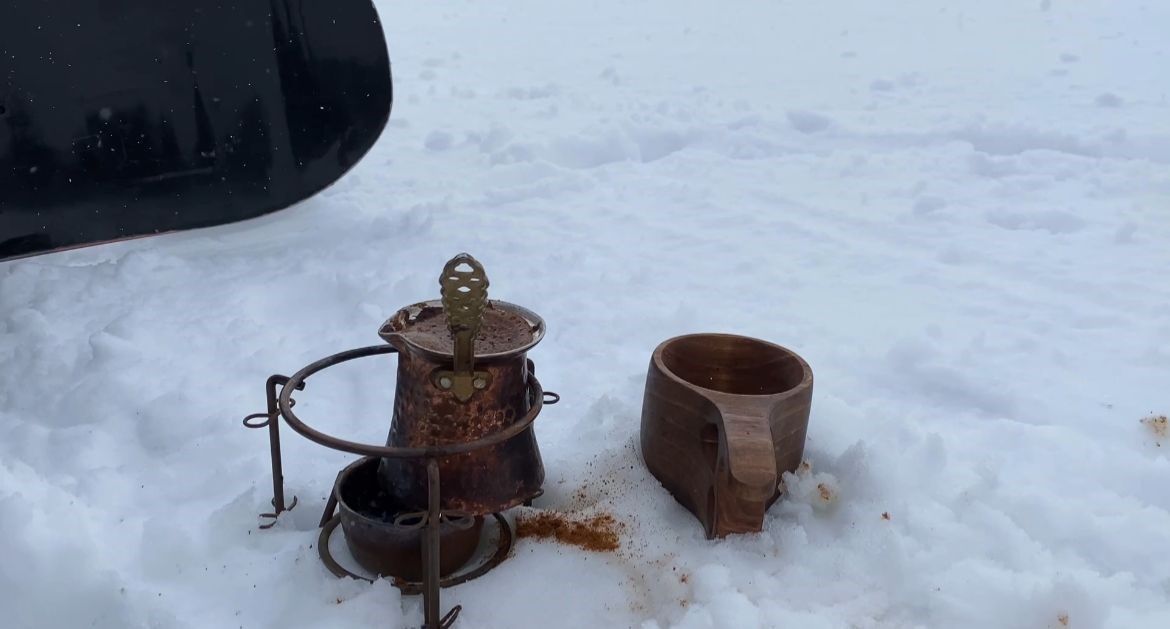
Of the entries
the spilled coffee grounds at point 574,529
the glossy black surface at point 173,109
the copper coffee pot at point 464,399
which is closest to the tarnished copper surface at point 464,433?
the copper coffee pot at point 464,399

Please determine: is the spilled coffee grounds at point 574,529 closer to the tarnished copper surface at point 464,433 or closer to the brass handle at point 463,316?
Result: the tarnished copper surface at point 464,433

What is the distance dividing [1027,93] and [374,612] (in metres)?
4.71

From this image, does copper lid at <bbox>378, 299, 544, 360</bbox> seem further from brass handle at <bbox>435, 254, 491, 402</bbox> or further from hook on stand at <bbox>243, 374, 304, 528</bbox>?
hook on stand at <bbox>243, 374, 304, 528</bbox>

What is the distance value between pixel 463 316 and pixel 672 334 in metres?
1.15

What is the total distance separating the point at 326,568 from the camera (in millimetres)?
1513

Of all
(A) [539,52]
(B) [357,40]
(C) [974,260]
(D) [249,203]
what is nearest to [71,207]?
(D) [249,203]

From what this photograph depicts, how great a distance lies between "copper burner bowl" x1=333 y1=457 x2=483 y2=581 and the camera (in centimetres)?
146

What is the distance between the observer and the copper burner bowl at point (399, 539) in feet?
4.77

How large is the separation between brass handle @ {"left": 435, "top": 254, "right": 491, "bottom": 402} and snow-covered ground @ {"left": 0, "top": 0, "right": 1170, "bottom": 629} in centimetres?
34

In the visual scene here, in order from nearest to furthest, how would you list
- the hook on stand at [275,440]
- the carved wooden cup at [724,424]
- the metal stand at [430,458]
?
1. the metal stand at [430,458]
2. the carved wooden cup at [724,424]
3. the hook on stand at [275,440]

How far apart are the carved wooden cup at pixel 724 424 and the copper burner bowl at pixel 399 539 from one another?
37 centimetres

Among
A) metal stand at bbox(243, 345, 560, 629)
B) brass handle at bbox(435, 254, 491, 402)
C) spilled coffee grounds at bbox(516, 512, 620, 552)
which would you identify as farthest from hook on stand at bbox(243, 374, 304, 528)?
spilled coffee grounds at bbox(516, 512, 620, 552)

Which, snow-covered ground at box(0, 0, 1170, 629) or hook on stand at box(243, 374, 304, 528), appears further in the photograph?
hook on stand at box(243, 374, 304, 528)

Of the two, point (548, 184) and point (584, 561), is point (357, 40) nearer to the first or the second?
point (548, 184)
